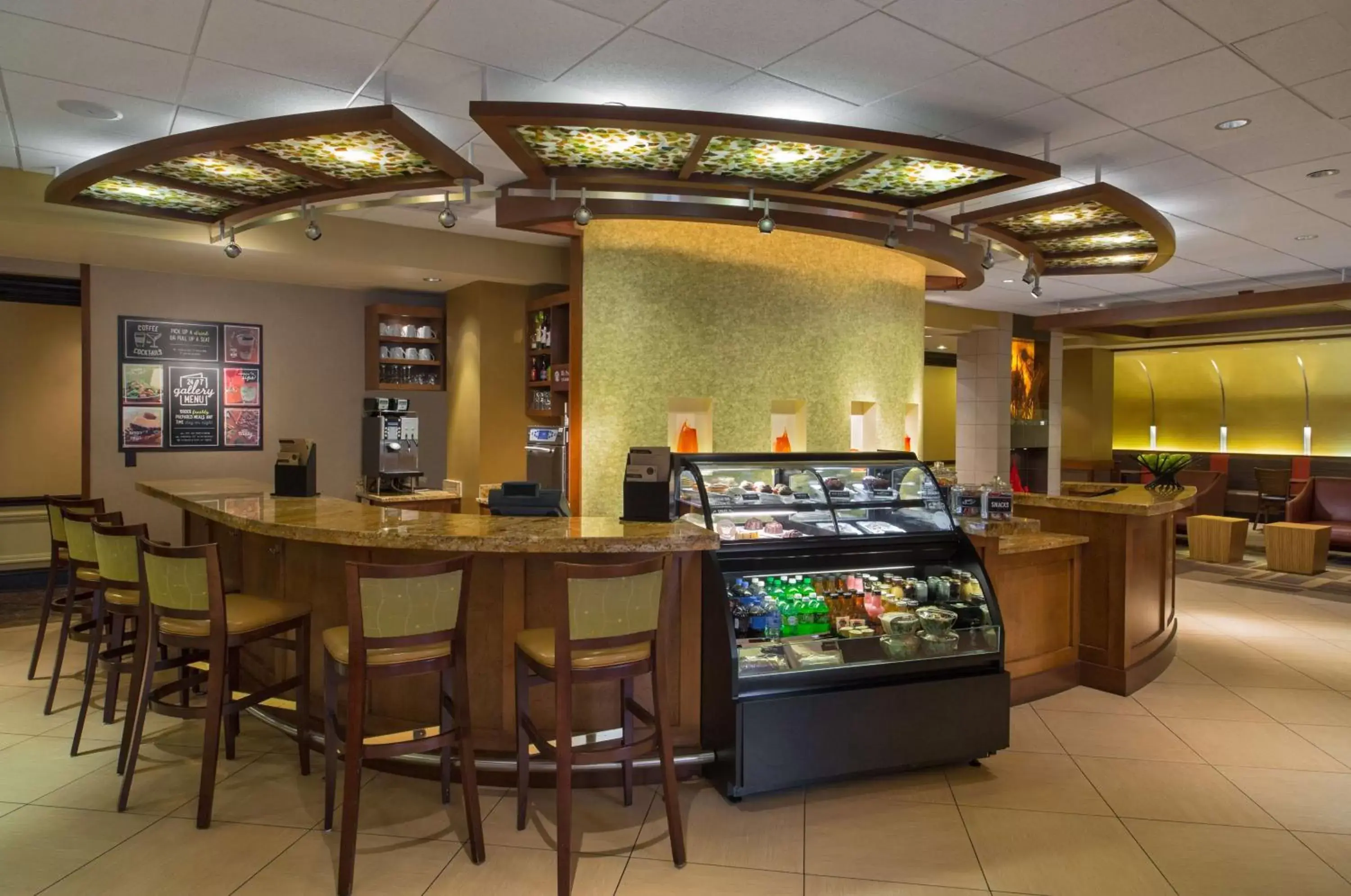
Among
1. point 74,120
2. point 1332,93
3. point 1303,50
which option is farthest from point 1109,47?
point 74,120

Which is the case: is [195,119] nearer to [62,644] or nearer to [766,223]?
[62,644]

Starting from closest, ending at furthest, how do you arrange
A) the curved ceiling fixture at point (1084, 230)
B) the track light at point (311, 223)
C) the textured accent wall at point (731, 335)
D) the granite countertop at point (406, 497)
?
the curved ceiling fixture at point (1084, 230), the track light at point (311, 223), the textured accent wall at point (731, 335), the granite countertop at point (406, 497)

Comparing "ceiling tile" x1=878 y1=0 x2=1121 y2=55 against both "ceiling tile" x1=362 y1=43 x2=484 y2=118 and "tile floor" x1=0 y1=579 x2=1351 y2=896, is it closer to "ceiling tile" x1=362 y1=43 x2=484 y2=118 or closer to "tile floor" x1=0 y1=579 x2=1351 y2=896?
"ceiling tile" x1=362 y1=43 x2=484 y2=118

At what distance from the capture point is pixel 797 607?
3801mm

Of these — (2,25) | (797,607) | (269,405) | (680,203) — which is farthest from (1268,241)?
(269,405)

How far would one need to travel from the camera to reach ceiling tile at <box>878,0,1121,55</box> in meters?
3.20

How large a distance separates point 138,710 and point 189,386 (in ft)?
17.0

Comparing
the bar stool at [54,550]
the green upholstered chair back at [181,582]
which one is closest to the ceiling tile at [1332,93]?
the green upholstered chair back at [181,582]

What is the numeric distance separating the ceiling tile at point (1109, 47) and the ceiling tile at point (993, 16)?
0.28 feet

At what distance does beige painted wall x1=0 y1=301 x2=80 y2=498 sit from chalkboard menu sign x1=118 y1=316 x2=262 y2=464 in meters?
1.51

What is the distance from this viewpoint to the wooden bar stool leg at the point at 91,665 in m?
3.97

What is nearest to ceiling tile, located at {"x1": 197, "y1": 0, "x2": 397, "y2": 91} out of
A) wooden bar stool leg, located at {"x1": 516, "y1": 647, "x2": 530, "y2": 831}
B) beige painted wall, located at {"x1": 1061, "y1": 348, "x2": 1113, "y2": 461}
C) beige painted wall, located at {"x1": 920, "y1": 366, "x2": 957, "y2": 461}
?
wooden bar stool leg, located at {"x1": 516, "y1": 647, "x2": 530, "y2": 831}

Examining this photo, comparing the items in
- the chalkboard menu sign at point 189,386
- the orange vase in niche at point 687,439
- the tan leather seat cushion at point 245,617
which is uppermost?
the chalkboard menu sign at point 189,386

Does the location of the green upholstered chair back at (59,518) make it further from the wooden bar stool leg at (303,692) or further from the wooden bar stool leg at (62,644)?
the wooden bar stool leg at (303,692)
